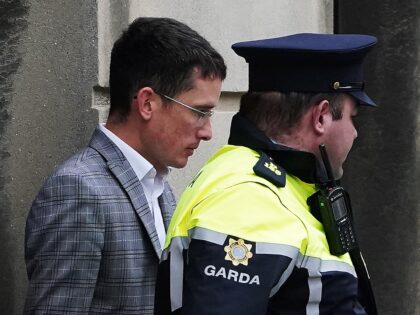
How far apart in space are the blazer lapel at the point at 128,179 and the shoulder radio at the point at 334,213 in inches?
22.5

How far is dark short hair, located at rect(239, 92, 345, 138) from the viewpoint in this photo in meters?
2.24

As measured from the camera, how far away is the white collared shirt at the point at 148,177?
2.66 metres

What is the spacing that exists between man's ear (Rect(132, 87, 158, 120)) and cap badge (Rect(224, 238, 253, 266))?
783 mm

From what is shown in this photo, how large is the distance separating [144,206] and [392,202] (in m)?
2.82

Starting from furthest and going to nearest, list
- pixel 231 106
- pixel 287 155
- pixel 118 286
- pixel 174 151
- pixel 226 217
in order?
pixel 231 106 < pixel 174 151 < pixel 118 286 < pixel 287 155 < pixel 226 217

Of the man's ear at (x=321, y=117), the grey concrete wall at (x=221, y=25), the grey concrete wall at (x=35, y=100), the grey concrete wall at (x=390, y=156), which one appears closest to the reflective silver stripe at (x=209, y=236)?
the man's ear at (x=321, y=117)

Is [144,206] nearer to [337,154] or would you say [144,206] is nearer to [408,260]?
[337,154]

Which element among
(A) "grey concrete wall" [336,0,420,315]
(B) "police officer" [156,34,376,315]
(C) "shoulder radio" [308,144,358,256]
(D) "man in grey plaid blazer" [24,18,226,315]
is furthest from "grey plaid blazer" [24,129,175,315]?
(A) "grey concrete wall" [336,0,420,315]

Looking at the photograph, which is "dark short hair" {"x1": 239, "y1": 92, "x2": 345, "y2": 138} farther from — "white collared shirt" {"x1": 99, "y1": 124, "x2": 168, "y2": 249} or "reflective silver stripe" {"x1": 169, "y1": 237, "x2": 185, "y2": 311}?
"white collared shirt" {"x1": 99, "y1": 124, "x2": 168, "y2": 249}

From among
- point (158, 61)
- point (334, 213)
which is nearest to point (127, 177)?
point (158, 61)

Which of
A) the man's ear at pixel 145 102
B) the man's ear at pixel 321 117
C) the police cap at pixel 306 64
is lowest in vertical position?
the man's ear at pixel 145 102

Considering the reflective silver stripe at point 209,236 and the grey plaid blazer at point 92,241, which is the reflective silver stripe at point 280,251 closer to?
the reflective silver stripe at point 209,236

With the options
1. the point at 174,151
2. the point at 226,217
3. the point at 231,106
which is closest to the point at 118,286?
the point at 174,151

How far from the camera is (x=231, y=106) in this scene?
4262 mm
